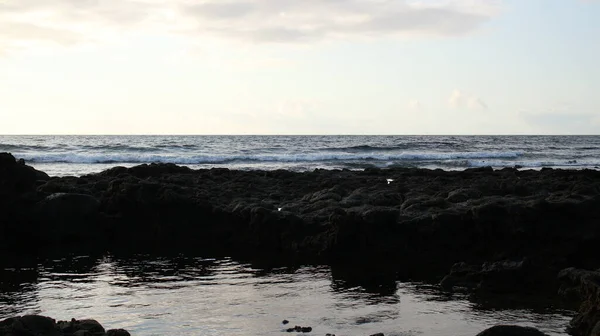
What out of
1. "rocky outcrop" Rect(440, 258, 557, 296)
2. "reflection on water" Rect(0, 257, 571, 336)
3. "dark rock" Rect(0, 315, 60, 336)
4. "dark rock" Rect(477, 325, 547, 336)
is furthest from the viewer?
"rocky outcrop" Rect(440, 258, 557, 296)

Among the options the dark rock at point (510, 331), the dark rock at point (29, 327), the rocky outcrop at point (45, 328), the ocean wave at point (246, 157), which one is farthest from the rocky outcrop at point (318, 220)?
the ocean wave at point (246, 157)

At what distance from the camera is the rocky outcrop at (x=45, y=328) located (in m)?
7.78

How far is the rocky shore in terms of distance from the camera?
47.2ft

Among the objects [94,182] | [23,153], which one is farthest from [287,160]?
[94,182]

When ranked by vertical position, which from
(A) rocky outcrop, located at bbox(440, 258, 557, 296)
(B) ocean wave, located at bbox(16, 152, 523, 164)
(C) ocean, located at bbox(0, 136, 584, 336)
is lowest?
(C) ocean, located at bbox(0, 136, 584, 336)

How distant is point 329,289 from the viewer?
40.3 ft

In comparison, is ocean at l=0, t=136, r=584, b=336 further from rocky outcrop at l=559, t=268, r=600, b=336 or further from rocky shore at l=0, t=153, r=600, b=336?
rocky shore at l=0, t=153, r=600, b=336

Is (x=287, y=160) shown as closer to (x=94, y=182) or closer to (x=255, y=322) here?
(x=94, y=182)

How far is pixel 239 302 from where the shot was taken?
11.3 m

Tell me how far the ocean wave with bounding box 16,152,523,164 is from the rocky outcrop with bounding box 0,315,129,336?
147 ft

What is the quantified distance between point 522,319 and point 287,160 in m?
47.5

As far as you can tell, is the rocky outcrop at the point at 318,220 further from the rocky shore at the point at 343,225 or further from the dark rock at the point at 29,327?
the dark rock at the point at 29,327

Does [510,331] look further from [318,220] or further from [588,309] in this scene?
[318,220]

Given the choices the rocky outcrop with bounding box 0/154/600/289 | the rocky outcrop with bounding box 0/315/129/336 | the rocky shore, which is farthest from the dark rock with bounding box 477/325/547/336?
the rocky outcrop with bounding box 0/315/129/336
